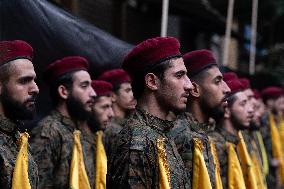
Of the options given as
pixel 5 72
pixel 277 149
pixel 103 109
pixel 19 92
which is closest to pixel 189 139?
pixel 19 92

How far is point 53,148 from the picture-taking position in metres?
5.42

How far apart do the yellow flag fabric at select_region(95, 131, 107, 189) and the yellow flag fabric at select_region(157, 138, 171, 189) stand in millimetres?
2045

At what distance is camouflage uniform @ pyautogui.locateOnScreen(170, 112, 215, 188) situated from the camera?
4.65 metres

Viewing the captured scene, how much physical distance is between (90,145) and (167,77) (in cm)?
232

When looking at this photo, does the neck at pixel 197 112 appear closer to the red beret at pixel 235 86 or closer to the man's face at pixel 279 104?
the red beret at pixel 235 86

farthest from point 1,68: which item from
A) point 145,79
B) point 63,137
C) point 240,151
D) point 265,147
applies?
point 265,147

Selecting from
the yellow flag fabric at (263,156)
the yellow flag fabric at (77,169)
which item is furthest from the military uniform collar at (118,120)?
the yellow flag fabric at (263,156)

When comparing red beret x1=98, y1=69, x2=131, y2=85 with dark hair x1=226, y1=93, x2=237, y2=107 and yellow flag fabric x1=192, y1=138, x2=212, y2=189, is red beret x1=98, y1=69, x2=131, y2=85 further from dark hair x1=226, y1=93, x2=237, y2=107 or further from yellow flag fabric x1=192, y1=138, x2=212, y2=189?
yellow flag fabric x1=192, y1=138, x2=212, y2=189

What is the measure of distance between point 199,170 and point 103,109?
2.41m

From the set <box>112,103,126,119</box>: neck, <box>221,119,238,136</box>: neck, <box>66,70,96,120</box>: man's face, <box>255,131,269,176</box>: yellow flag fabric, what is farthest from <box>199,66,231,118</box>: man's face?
<box>255,131,269,176</box>: yellow flag fabric

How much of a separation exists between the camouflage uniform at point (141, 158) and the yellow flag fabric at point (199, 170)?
471 millimetres

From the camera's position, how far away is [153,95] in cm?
409

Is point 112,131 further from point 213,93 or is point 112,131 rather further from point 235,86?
point 213,93

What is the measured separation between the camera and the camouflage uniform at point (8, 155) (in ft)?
12.6
